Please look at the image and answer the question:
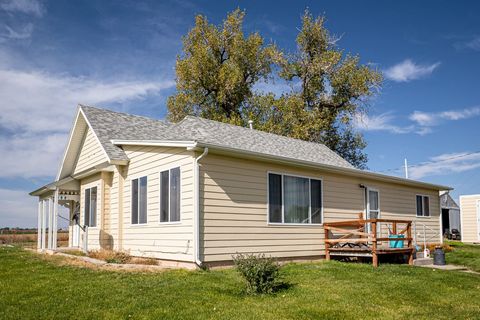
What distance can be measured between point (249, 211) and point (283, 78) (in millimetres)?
19043

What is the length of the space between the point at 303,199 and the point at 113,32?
39.6ft

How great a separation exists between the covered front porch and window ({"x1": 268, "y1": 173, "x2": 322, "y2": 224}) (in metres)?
7.95

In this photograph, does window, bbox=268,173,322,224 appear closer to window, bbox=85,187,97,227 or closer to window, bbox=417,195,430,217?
window, bbox=85,187,97,227

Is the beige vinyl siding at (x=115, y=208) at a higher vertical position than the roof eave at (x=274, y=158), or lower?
lower

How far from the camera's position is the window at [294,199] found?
12750 mm

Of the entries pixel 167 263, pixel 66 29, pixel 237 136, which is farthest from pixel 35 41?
pixel 167 263

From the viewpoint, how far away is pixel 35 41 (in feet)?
A: 55.8

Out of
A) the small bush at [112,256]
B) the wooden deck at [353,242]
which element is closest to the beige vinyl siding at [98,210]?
the small bush at [112,256]

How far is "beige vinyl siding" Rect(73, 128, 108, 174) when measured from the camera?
1599 centimetres

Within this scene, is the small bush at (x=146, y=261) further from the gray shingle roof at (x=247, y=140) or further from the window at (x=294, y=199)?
the gray shingle roof at (x=247, y=140)

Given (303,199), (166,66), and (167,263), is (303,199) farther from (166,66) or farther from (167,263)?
(166,66)

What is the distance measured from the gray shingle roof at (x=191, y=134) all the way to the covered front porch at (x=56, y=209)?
2531mm

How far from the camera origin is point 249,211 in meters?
12.0

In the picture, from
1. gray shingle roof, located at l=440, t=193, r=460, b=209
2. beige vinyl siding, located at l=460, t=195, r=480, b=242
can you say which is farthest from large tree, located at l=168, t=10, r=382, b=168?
gray shingle roof, located at l=440, t=193, r=460, b=209
